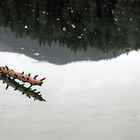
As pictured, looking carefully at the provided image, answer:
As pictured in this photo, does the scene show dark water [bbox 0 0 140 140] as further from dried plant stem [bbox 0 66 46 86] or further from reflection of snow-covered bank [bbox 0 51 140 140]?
dried plant stem [bbox 0 66 46 86]

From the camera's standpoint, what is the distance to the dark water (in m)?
22.1

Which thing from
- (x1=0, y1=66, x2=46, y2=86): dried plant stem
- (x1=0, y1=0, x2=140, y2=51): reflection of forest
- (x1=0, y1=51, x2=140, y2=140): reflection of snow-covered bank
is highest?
(x1=0, y1=0, x2=140, y2=51): reflection of forest

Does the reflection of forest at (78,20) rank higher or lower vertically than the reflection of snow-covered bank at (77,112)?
higher

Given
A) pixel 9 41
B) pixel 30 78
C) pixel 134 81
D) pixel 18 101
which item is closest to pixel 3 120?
pixel 18 101

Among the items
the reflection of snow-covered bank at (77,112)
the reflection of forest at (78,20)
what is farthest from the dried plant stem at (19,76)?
the reflection of snow-covered bank at (77,112)

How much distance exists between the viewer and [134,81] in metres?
33.4

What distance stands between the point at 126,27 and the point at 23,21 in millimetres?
5625

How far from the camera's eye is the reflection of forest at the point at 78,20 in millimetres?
21312

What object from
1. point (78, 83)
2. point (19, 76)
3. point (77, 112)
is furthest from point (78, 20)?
point (19, 76)

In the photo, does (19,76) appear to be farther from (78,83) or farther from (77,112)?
(78,83)

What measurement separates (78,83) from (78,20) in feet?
46.4

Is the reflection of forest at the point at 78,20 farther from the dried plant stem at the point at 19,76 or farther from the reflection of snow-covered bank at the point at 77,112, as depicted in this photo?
the dried plant stem at the point at 19,76

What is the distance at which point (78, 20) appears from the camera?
23109 mm

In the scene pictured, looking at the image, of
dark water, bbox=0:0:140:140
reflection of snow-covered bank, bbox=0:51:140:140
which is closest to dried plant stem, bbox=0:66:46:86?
dark water, bbox=0:0:140:140
